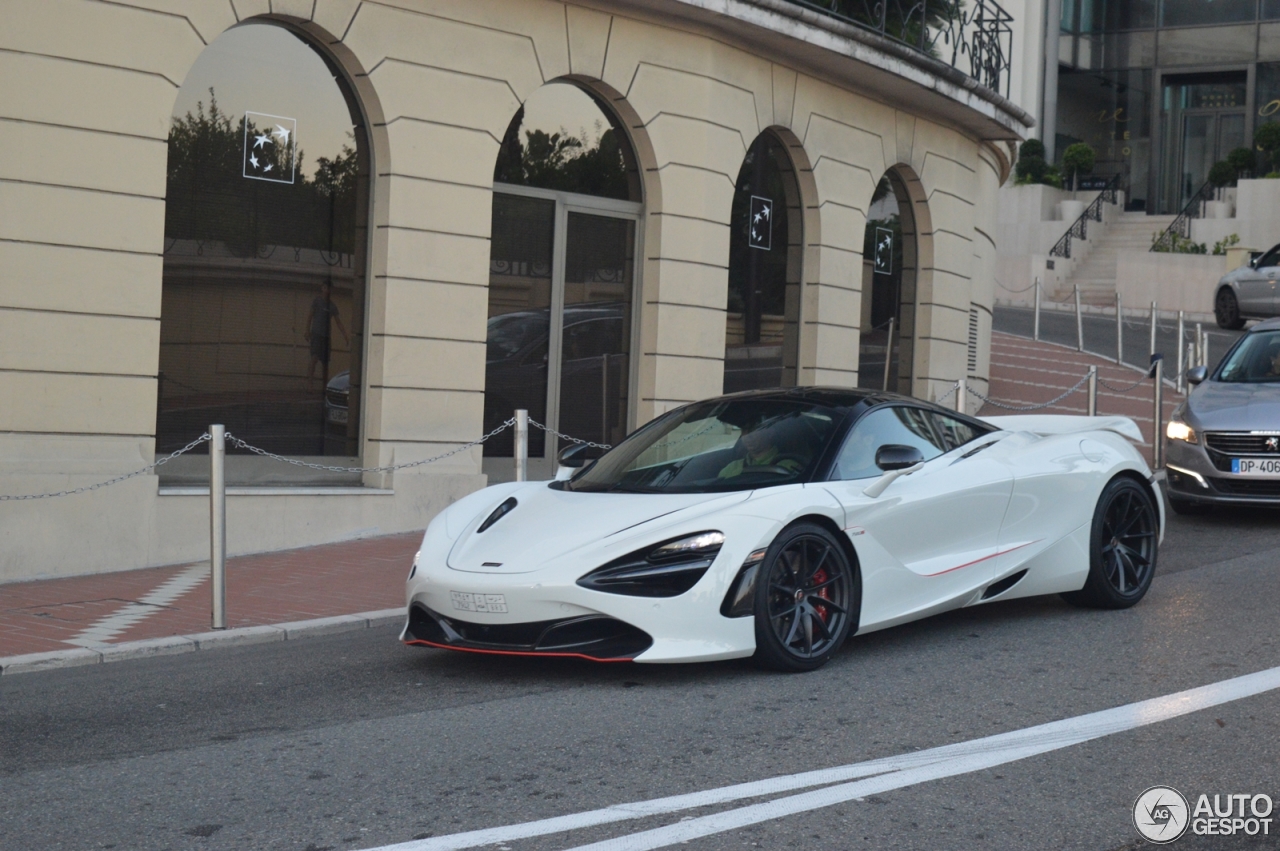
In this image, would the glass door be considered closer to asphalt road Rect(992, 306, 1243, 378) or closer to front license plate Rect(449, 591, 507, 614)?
front license plate Rect(449, 591, 507, 614)

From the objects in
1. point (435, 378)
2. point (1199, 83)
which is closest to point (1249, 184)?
Answer: point (1199, 83)

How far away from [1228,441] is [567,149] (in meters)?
6.27

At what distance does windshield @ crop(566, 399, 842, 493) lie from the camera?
668cm

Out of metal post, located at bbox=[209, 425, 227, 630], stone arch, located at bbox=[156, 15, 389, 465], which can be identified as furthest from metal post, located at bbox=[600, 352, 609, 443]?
metal post, located at bbox=[209, 425, 227, 630]

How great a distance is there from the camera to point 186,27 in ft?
33.9

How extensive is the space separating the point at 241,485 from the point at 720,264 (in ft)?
17.7

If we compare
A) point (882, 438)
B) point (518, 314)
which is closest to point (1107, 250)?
point (518, 314)

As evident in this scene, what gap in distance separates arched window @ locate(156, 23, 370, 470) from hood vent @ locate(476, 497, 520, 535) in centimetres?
483

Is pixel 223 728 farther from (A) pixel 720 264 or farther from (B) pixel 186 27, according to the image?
(A) pixel 720 264

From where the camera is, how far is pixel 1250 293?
27.2 m

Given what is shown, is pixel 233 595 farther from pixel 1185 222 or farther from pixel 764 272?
pixel 1185 222

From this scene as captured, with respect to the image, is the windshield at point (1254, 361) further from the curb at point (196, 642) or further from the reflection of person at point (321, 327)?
the curb at point (196, 642)

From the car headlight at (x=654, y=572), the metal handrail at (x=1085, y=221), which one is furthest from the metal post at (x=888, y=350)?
the metal handrail at (x=1085, y=221)

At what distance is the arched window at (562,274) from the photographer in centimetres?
1289
